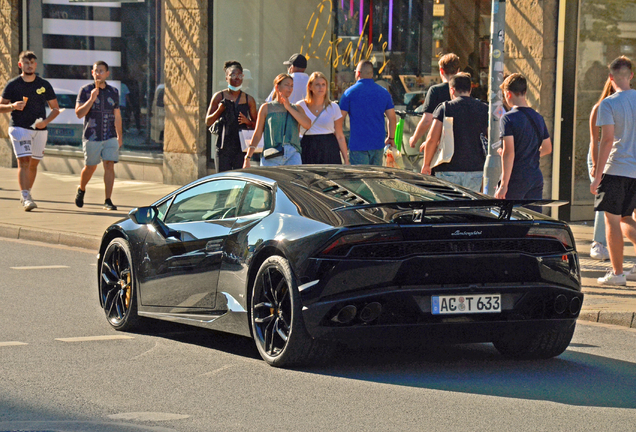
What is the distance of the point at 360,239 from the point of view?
20.4 feet

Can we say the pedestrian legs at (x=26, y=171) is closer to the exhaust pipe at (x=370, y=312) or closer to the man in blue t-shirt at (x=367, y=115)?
the man in blue t-shirt at (x=367, y=115)

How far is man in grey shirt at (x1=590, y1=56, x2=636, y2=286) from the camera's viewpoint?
9438 mm

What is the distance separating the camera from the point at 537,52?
14.6 metres

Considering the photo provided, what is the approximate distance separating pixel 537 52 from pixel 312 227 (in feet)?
29.1

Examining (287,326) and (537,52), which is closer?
(287,326)

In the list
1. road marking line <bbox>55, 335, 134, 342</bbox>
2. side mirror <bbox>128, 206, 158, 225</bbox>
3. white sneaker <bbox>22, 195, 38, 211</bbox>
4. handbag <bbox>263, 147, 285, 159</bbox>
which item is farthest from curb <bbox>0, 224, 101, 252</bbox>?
road marking line <bbox>55, 335, 134, 342</bbox>

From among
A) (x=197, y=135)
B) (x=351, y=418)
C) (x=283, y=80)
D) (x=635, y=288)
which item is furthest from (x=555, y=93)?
(x=351, y=418)

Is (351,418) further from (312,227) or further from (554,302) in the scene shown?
(554,302)

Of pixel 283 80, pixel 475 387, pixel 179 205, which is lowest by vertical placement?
pixel 475 387

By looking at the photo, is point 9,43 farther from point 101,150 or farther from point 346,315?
point 346,315

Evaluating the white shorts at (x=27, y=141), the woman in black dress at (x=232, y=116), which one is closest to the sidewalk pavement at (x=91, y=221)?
the white shorts at (x=27, y=141)

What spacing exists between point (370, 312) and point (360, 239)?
401 millimetres

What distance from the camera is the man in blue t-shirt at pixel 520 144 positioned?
9703mm

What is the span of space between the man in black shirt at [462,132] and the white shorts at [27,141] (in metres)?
7.49
